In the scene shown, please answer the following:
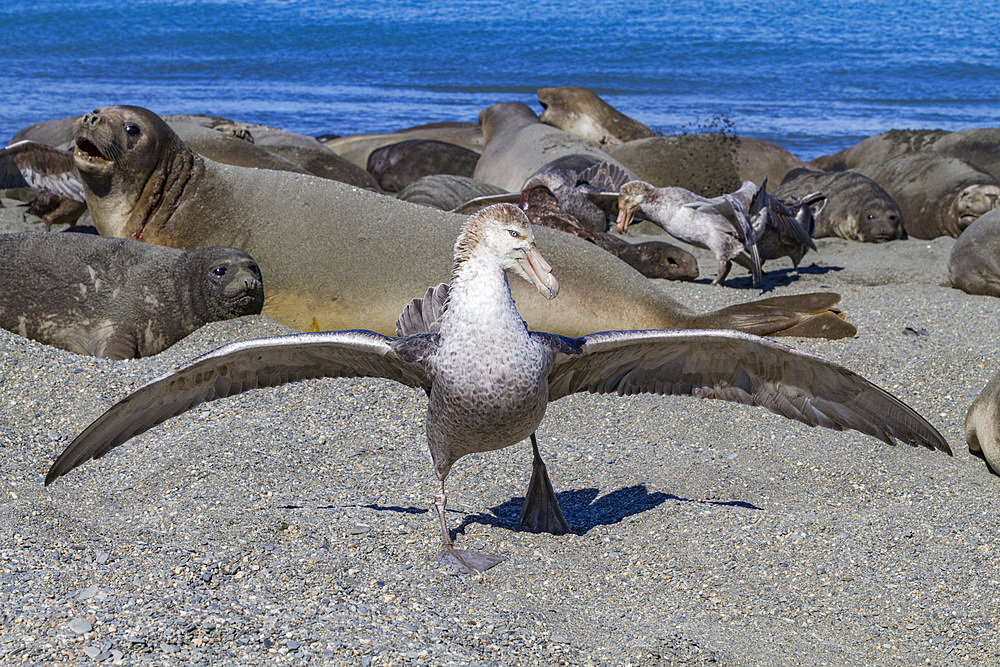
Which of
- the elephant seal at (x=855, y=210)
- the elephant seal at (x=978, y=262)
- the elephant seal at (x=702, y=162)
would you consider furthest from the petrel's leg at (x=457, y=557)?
the elephant seal at (x=702, y=162)

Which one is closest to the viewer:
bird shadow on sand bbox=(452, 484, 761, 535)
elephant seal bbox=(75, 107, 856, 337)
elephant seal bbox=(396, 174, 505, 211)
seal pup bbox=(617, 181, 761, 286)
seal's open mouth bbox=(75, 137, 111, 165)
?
bird shadow on sand bbox=(452, 484, 761, 535)

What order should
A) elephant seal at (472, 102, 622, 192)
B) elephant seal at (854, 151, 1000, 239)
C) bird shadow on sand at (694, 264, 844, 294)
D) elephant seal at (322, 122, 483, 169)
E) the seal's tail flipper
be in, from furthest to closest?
elephant seal at (322, 122, 483, 169)
elephant seal at (472, 102, 622, 192)
elephant seal at (854, 151, 1000, 239)
bird shadow on sand at (694, 264, 844, 294)
the seal's tail flipper

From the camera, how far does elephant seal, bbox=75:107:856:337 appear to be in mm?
5754

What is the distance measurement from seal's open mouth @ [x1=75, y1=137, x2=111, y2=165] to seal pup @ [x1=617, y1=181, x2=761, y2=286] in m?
3.73

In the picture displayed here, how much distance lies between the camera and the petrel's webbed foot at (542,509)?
349 cm

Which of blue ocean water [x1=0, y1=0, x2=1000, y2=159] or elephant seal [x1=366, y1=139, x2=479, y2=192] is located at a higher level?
elephant seal [x1=366, y1=139, x2=479, y2=192]

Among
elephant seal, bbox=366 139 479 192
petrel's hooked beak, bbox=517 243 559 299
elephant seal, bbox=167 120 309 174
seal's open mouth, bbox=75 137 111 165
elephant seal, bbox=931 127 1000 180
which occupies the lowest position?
elephant seal, bbox=366 139 479 192

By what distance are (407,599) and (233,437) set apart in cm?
170

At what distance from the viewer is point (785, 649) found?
2.73 meters

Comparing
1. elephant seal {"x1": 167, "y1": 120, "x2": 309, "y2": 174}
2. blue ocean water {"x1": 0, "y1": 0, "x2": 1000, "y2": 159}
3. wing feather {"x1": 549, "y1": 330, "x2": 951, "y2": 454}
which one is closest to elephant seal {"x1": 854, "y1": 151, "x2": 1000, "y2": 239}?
blue ocean water {"x1": 0, "y1": 0, "x2": 1000, "y2": 159}

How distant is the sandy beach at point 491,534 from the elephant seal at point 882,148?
7259 mm

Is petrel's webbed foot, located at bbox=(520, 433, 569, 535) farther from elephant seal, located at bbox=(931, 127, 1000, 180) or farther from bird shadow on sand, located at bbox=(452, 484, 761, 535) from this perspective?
elephant seal, located at bbox=(931, 127, 1000, 180)

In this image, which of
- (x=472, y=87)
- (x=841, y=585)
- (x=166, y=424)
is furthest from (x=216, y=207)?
(x=472, y=87)

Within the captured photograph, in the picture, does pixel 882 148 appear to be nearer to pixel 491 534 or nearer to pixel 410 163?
pixel 410 163
